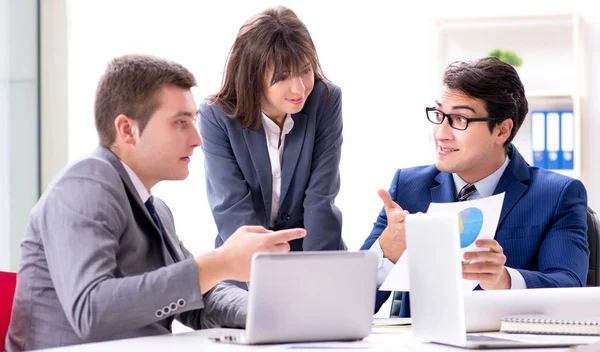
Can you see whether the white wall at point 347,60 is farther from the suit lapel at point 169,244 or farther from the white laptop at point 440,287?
the white laptop at point 440,287

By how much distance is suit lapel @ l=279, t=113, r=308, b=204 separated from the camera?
261 cm

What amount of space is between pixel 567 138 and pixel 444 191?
2536mm

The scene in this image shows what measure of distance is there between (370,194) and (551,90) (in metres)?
1.26

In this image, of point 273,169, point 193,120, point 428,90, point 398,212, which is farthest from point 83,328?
point 428,90

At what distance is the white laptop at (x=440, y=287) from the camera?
138 centimetres

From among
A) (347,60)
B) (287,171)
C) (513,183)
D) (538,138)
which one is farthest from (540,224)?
(347,60)

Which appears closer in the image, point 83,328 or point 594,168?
point 83,328

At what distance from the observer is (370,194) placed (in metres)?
5.17

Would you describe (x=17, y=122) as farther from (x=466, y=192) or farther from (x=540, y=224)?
(x=540, y=224)

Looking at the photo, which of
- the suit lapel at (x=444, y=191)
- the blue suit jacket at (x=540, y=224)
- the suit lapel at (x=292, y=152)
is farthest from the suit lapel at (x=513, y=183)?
the suit lapel at (x=292, y=152)

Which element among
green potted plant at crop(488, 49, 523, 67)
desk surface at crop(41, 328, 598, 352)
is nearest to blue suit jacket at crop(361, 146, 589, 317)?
desk surface at crop(41, 328, 598, 352)

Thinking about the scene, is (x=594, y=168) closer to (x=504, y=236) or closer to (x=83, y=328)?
(x=504, y=236)

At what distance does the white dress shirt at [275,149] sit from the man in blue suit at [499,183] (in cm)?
34

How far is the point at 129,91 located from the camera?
172cm
